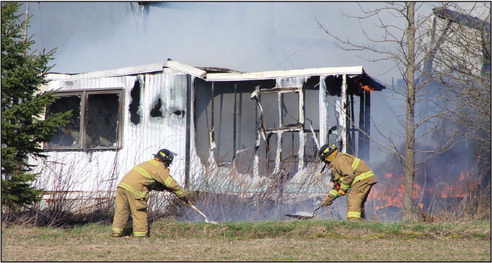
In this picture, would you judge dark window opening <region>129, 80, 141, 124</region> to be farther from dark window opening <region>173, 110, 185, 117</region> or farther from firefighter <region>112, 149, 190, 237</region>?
firefighter <region>112, 149, 190, 237</region>

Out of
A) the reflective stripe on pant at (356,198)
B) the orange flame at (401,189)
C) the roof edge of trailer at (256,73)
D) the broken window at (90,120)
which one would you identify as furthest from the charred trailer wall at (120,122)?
the orange flame at (401,189)

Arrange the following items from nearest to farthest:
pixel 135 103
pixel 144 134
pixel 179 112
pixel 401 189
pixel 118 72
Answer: pixel 179 112, pixel 144 134, pixel 135 103, pixel 118 72, pixel 401 189

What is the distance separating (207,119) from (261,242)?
18.8 feet

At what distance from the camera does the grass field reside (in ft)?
29.3

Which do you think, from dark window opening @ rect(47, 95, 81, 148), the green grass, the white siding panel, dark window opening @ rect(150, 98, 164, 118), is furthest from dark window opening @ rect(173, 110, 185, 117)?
the green grass

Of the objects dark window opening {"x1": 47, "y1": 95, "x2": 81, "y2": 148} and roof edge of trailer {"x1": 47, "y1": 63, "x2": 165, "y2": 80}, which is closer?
roof edge of trailer {"x1": 47, "y1": 63, "x2": 165, "y2": 80}

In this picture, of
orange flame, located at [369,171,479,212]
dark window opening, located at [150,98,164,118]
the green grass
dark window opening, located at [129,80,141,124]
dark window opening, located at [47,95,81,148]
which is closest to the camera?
the green grass

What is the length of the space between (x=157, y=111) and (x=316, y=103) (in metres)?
3.49

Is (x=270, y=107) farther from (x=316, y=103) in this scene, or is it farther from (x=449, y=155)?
(x=449, y=155)

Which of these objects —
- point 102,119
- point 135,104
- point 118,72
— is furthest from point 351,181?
point 102,119

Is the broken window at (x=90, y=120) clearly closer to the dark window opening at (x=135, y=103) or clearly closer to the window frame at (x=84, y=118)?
the window frame at (x=84, y=118)

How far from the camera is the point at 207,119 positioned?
1578cm

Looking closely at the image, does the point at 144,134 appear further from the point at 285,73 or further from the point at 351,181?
the point at 351,181

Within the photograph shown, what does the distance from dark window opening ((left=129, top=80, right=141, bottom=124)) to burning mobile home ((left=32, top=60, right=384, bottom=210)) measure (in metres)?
0.02
